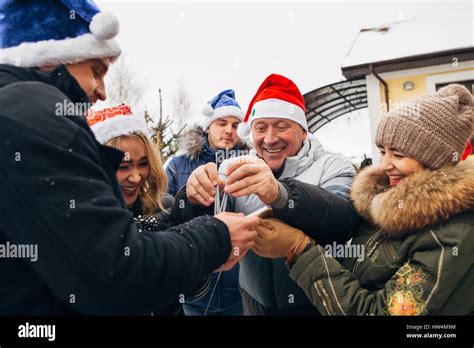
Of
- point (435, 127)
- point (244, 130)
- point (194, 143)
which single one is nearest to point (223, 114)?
point (194, 143)

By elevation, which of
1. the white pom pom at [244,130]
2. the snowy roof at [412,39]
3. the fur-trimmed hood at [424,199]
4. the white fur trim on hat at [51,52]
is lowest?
the fur-trimmed hood at [424,199]

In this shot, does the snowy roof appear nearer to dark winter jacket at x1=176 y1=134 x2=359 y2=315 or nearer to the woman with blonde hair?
dark winter jacket at x1=176 y1=134 x2=359 y2=315

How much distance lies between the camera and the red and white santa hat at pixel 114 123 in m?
1.70

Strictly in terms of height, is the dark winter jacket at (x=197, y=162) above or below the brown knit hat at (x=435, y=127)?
below

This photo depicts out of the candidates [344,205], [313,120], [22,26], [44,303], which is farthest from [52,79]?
[313,120]

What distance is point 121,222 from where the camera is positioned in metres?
0.83

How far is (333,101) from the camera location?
238 inches

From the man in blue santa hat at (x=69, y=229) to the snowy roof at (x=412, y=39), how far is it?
5.22 metres

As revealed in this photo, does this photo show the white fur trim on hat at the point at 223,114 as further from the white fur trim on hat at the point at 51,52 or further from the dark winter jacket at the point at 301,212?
the white fur trim on hat at the point at 51,52

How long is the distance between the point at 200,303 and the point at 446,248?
1.30 metres

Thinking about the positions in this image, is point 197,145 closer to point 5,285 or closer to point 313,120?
point 5,285

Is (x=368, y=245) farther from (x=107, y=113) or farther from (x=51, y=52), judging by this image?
(x=107, y=113)

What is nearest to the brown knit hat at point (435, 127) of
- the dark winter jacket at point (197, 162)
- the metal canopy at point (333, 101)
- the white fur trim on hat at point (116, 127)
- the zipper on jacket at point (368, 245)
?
the zipper on jacket at point (368, 245)

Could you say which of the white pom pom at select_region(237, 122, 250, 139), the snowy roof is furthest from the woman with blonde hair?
the snowy roof
